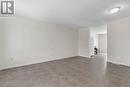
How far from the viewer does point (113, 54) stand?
5105 mm

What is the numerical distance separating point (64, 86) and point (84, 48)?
475cm

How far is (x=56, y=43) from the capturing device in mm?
6066

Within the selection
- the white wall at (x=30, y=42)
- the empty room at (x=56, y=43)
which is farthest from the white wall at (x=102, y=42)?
the white wall at (x=30, y=42)

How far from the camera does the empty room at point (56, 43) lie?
121 inches

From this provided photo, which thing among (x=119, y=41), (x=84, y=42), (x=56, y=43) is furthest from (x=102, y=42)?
(x=56, y=43)

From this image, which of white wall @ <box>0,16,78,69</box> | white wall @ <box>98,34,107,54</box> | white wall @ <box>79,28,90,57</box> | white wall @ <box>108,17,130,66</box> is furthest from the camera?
white wall @ <box>98,34,107,54</box>

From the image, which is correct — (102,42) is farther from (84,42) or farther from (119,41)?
(119,41)

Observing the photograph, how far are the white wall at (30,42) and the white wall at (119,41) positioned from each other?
2811mm

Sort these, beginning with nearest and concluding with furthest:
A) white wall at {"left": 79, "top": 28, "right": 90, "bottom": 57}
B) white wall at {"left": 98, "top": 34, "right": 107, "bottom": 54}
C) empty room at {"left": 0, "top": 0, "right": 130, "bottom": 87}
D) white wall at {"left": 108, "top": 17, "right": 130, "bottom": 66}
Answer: empty room at {"left": 0, "top": 0, "right": 130, "bottom": 87}
white wall at {"left": 108, "top": 17, "right": 130, "bottom": 66}
white wall at {"left": 79, "top": 28, "right": 90, "bottom": 57}
white wall at {"left": 98, "top": 34, "right": 107, "bottom": 54}

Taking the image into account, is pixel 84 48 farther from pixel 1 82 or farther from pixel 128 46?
pixel 1 82

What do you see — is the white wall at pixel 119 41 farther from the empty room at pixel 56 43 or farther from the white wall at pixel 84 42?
the white wall at pixel 84 42

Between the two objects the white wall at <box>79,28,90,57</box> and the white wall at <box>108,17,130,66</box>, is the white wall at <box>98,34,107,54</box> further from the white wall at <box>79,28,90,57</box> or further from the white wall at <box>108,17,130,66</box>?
the white wall at <box>108,17,130,66</box>

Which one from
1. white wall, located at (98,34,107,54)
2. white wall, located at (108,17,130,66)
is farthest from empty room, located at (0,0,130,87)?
white wall, located at (98,34,107,54)

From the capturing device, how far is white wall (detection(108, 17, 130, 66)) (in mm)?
4508
